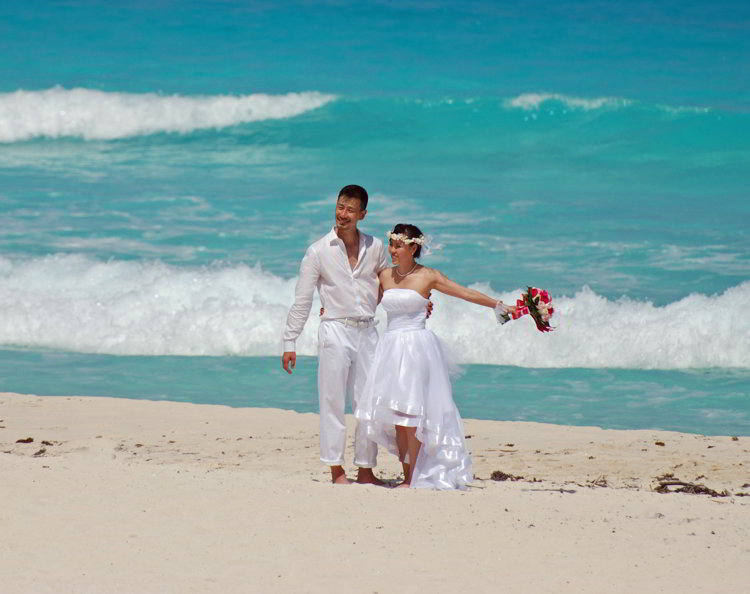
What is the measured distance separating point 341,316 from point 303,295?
0.85 feet

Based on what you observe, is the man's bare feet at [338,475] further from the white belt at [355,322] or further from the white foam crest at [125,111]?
the white foam crest at [125,111]

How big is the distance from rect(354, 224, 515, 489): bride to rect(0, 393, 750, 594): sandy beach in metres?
0.29

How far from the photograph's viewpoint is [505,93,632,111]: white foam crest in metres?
29.3

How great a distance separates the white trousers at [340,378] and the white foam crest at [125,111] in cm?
2336

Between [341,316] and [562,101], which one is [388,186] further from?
[341,316]

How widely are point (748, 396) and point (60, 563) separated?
8225mm

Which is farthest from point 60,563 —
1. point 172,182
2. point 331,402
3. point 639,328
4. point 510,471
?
point 172,182

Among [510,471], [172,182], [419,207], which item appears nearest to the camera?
[510,471]

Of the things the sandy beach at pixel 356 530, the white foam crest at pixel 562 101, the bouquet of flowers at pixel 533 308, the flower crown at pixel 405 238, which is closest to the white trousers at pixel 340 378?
the sandy beach at pixel 356 530

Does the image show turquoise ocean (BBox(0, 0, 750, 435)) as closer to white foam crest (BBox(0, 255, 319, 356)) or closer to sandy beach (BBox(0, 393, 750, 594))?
white foam crest (BBox(0, 255, 319, 356))

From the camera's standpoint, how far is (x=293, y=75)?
106 ft

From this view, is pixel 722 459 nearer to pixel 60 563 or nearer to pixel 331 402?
pixel 331 402

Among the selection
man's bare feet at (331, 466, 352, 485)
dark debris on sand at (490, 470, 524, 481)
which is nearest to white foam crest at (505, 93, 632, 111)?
dark debris on sand at (490, 470, 524, 481)

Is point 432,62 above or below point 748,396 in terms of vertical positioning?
above
